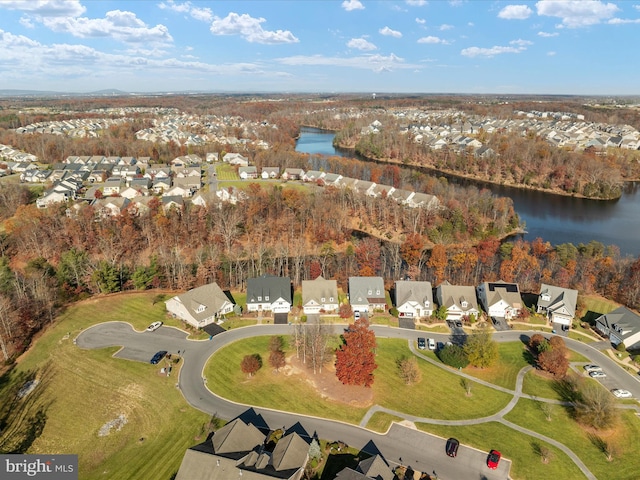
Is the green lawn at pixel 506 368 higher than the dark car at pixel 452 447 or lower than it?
lower

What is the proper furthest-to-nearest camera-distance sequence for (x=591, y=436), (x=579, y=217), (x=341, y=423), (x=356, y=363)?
(x=579, y=217)
(x=356, y=363)
(x=341, y=423)
(x=591, y=436)

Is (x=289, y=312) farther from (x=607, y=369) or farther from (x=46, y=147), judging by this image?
(x=46, y=147)

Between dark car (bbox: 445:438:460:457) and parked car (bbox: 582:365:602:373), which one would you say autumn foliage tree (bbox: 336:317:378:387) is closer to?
dark car (bbox: 445:438:460:457)

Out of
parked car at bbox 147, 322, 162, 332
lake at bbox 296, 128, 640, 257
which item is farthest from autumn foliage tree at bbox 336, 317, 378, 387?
lake at bbox 296, 128, 640, 257

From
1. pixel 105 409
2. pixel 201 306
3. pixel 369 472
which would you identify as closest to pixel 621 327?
pixel 369 472

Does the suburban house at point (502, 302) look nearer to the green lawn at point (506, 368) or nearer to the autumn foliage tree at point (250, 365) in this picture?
the green lawn at point (506, 368)

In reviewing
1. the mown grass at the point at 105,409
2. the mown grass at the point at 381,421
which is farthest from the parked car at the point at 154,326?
the mown grass at the point at 381,421

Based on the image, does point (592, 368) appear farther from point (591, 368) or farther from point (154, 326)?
point (154, 326)

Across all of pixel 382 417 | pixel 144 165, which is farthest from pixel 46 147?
pixel 382 417
